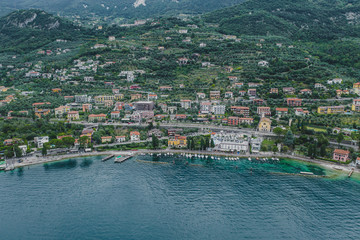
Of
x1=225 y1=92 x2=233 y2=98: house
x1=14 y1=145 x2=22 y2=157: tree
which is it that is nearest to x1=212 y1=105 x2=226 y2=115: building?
x1=225 y1=92 x2=233 y2=98: house

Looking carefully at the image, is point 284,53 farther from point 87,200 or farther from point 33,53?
point 33,53

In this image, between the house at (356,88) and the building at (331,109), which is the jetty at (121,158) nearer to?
the building at (331,109)

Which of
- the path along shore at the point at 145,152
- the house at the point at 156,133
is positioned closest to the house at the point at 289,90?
the path along shore at the point at 145,152

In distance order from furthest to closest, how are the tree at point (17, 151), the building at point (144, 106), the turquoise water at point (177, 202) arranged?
1. the building at point (144, 106)
2. the tree at point (17, 151)
3. the turquoise water at point (177, 202)

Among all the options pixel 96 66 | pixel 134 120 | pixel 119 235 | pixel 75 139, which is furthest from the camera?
pixel 96 66

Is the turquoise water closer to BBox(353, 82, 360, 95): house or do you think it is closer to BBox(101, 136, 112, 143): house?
BBox(101, 136, 112, 143): house

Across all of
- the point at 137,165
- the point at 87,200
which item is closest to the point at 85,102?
the point at 137,165
